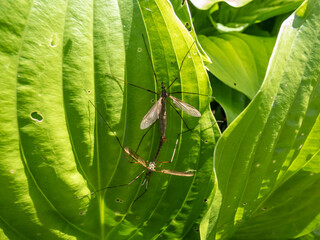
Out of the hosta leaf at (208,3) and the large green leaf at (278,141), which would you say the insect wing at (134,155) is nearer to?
the large green leaf at (278,141)

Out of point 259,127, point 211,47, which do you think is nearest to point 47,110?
point 259,127

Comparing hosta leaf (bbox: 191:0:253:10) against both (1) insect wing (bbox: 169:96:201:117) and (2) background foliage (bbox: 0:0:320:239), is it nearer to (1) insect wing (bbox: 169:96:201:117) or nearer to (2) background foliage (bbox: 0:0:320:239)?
(2) background foliage (bbox: 0:0:320:239)

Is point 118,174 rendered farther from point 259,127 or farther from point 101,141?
point 259,127

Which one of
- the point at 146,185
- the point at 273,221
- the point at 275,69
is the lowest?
the point at 273,221

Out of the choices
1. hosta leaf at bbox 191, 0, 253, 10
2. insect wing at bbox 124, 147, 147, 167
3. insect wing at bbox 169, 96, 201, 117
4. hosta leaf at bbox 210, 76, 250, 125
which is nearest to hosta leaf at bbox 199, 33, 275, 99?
hosta leaf at bbox 210, 76, 250, 125

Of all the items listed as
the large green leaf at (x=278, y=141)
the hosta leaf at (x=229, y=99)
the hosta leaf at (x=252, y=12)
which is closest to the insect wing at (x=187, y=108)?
the large green leaf at (x=278, y=141)

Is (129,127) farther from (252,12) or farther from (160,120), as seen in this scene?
(252,12)
